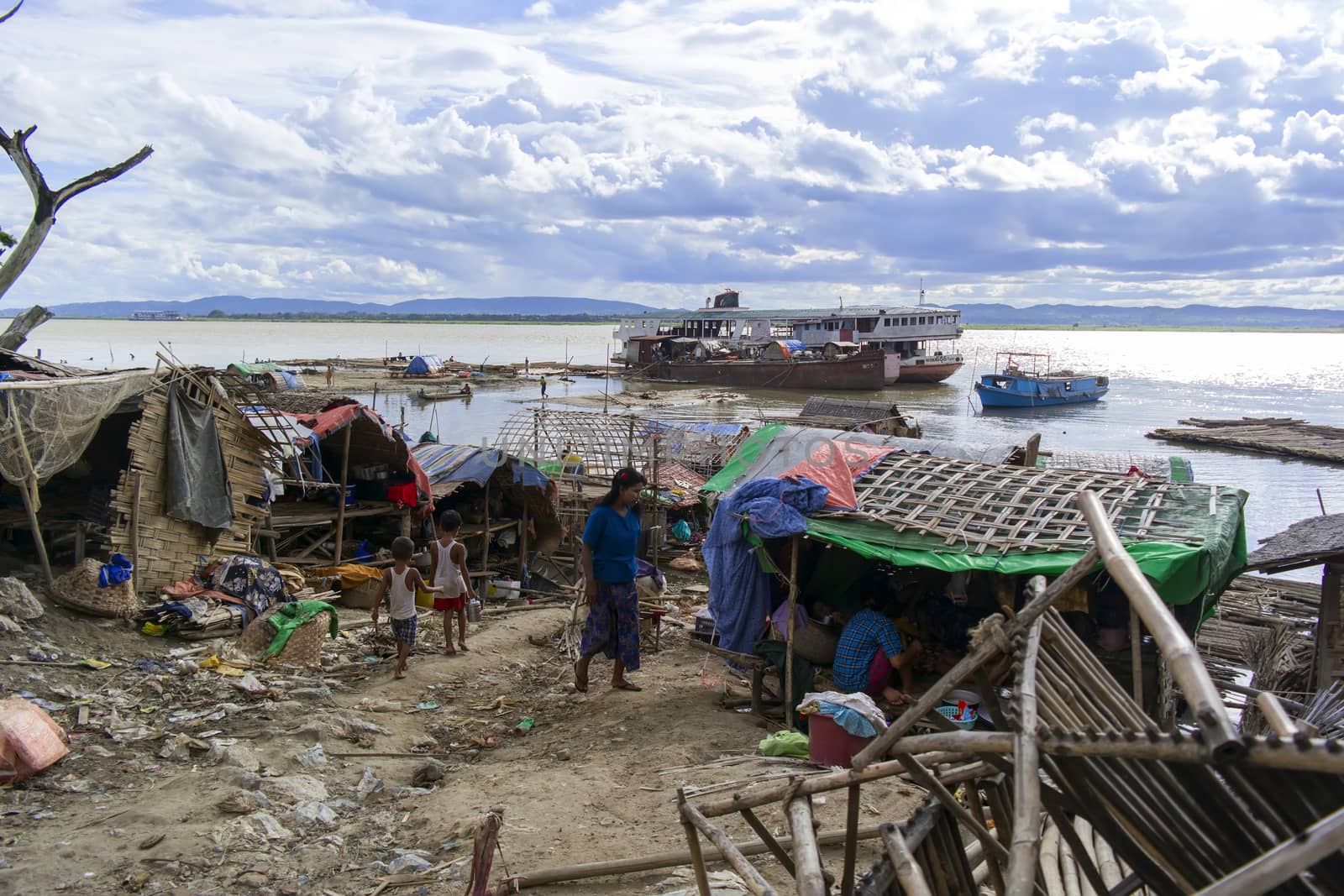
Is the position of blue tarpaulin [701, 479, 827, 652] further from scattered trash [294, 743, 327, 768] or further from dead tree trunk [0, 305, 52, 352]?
dead tree trunk [0, 305, 52, 352]

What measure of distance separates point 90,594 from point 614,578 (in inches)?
177

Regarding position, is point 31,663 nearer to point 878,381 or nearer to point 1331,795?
point 1331,795

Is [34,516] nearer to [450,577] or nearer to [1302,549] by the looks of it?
[450,577]

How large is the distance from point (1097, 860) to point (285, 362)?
57200mm

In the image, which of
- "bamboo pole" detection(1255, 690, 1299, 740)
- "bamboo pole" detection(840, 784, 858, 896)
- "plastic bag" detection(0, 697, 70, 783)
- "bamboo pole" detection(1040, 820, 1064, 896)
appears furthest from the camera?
"plastic bag" detection(0, 697, 70, 783)

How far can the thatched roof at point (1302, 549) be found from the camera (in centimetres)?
762

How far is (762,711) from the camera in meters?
7.26

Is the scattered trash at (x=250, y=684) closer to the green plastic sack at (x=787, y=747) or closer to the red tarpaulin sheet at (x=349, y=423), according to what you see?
the green plastic sack at (x=787, y=747)

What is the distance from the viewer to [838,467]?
7504 mm

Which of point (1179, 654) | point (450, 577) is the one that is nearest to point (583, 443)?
point (450, 577)

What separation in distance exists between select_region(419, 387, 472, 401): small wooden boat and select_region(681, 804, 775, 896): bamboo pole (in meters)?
41.1

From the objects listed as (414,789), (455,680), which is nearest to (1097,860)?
(414,789)

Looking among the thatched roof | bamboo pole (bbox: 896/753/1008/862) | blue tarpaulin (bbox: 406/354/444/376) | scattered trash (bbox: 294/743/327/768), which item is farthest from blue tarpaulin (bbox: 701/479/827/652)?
blue tarpaulin (bbox: 406/354/444/376)

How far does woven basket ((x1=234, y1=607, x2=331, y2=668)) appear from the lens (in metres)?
7.77
